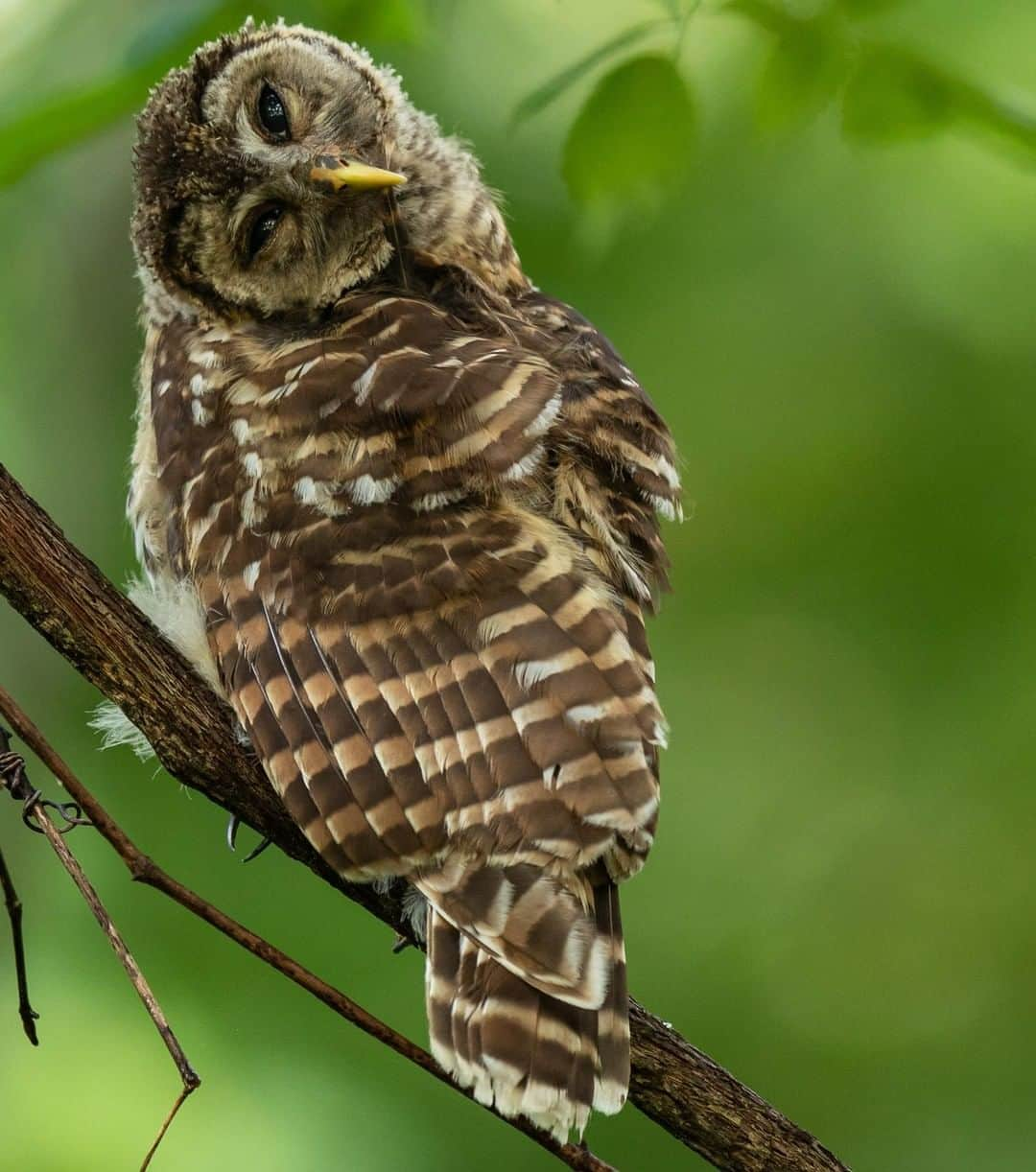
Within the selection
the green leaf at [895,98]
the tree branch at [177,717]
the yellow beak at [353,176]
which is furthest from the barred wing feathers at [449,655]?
the green leaf at [895,98]

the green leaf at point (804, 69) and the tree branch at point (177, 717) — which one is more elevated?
the green leaf at point (804, 69)

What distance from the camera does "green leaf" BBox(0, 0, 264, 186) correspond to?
2.45m

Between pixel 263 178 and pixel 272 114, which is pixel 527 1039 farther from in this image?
pixel 272 114

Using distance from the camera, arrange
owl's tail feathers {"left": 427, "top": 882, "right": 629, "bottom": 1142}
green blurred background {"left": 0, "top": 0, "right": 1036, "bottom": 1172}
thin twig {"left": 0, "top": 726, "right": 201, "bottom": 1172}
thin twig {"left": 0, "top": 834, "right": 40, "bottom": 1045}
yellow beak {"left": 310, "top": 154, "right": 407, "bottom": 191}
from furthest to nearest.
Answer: green blurred background {"left": 0, "top": 0, "right": 1036, "bottom": 1172} < yellow beak {"left": 310, "top": 154, "right": 407, "bottom": 191} < owl's tail feathers {"left": 427, "top": 882, "right": 629, "bottom": 1142} < thin twig {"left": 0, "top": 834, "right": 40, "bottom": 1045} < thin twig {"left": 0, "top": 726, "right": 201, "bottom": 1172}

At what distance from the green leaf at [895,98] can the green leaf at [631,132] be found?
234 mm

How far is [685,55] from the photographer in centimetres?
230

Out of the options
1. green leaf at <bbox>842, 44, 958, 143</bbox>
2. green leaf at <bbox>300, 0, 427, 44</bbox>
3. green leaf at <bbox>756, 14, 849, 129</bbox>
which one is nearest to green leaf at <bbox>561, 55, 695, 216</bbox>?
green leaf at <bbox>756, 14, 849, 129</bbox>

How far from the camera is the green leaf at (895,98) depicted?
2230 millimetres

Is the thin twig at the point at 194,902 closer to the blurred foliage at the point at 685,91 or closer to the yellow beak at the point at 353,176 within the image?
the blurred foliage at the point at 685,91

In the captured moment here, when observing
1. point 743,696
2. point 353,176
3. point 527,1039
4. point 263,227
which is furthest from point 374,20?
point 743,696

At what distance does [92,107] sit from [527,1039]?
4.95 ft

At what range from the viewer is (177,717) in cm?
234

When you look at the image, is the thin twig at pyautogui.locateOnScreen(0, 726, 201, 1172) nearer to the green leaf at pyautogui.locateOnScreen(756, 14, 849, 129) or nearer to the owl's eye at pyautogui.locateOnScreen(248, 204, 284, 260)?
the owl's eye at pyautogui.locateOnScreen(248, 204, 284, 260)

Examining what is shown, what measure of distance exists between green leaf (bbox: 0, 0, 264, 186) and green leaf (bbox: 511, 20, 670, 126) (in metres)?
0.51
